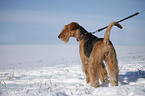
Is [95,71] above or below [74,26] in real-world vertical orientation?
below

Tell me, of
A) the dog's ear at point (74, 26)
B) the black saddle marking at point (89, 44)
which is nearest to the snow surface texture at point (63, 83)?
the black saddle marking at point (89, 44)

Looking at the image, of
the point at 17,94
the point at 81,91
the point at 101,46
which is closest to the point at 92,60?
the point at 101,46

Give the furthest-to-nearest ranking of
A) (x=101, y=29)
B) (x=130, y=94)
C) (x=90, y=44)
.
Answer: (x=101, y=29)
(x=90, y=44)
(x=130, y=94)

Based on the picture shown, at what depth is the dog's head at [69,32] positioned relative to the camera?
159 inches

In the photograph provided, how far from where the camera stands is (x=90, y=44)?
3289mm

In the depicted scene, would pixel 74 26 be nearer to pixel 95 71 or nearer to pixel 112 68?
pixel 95 71

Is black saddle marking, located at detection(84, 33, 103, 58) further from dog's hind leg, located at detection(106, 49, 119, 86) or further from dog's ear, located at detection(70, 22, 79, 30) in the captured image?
dog's ear, located at detection(70, 22, 79, 30)

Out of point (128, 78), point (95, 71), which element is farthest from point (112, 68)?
point (128, 78)

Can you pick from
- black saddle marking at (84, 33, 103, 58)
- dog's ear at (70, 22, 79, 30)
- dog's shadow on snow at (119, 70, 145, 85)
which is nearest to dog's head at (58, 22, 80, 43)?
dog's ear at (70, 22, 79, 30)

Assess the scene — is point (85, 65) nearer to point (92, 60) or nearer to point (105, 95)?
point (92, 60)

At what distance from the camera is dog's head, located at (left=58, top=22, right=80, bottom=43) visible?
4043 millimetres

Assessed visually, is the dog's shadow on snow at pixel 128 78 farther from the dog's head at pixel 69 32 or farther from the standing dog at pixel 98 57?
the dog's head at pixel 69 32

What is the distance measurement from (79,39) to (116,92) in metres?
2.13

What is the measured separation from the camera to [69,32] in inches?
165
